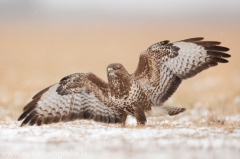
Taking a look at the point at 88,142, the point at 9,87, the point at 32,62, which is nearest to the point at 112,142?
the point at 88,142

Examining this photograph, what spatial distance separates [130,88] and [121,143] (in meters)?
2.13

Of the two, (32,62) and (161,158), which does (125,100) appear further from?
(32,62)

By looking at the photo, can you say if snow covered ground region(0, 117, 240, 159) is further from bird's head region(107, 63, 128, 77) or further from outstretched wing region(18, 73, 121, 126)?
bird's head region(107, 63, 128, 77)

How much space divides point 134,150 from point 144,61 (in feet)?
9.64

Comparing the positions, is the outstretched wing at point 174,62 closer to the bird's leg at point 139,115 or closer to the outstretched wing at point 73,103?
the bird's leg at point 139,115

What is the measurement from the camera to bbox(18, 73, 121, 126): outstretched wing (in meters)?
7.44

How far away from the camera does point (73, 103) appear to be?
25.1 feet

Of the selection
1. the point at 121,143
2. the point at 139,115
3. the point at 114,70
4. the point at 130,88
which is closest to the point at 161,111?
the point at 139,115

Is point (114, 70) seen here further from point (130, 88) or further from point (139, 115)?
point (139, 115)

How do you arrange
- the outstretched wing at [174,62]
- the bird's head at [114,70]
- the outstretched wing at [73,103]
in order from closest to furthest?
1. the bird's head at [114,70]
2. the outstretched wing at [174,62]
3. the outstretched wing at [73,103]

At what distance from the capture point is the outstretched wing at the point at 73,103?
293 inches

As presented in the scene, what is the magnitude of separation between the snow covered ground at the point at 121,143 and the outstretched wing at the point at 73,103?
3.67ft

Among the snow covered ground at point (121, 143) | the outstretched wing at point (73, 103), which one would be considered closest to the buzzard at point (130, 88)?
the outstretched wing at point (73, 103)

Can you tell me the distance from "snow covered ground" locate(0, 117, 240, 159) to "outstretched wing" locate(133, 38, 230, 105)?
1507 mm
